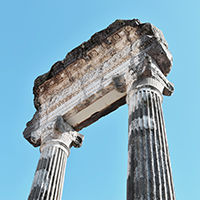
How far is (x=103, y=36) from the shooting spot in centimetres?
1322

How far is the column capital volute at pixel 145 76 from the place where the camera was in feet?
35.1

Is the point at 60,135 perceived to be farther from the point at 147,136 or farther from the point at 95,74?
the point at 147,136

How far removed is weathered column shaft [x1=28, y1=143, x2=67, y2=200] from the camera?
447 inches

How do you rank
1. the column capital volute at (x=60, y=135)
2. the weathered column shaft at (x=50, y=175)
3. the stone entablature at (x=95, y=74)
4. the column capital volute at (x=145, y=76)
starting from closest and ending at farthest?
the column capital volute at (x=145, y=76), the weathered column shaft at (x=50, y=175), the stone entablature at (x=95, y=74), the column capital volute at (x=60, y=135)

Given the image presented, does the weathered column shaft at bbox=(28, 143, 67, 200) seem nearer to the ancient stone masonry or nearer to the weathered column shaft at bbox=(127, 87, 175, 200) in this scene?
the ancient stone masonry

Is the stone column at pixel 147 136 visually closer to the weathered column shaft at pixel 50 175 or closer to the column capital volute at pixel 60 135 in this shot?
the column capital volute at pixel 60 135

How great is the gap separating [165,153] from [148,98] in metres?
1.99

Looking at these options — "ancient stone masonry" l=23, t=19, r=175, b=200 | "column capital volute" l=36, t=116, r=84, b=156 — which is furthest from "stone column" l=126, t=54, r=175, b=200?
"column capital volute" l=36, t=116, r=84, b=156

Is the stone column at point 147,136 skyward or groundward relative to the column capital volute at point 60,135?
groundward

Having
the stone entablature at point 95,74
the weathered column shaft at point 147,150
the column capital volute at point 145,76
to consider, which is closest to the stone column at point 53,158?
the stone entablature at point 95,74

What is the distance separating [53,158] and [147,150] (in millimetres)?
4679

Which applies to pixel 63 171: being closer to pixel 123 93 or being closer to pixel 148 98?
pixel 123 93

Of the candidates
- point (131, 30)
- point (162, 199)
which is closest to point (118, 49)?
point (131, 30)

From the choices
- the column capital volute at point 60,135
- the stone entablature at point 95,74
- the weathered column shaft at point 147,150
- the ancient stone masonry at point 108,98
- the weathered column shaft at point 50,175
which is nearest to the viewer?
the weathered column shaft at point 147,150
